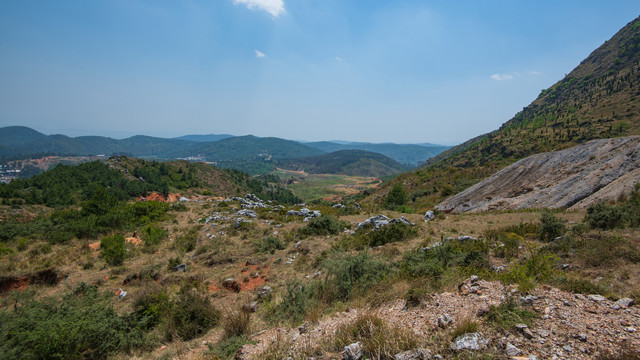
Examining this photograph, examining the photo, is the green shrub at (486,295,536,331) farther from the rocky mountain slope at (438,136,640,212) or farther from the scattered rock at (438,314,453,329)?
the rocky mountain slope at (438,136,640,212)

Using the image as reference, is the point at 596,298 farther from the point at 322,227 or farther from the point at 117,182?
the point at 117,182

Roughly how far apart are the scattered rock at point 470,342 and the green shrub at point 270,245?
9612 mm

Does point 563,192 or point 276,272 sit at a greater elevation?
point 563,192

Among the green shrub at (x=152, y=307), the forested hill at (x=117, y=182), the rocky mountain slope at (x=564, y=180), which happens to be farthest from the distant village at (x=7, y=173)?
the rocky mountain slope at (x=564, y=180)

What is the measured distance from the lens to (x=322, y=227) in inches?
549

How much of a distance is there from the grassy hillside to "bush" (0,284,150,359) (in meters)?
29.0

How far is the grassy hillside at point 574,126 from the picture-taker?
3797 cm

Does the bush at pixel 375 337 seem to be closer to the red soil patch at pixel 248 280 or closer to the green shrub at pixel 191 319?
the green shrub at pixel 191 319

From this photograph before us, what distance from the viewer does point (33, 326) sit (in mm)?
4785

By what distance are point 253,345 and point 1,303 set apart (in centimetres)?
986

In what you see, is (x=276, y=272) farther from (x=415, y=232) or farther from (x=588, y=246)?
(x=588, y=246)

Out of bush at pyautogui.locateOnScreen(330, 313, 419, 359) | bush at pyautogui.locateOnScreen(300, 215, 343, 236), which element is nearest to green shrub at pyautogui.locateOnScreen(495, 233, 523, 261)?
bush at pyautogui.locateOnScreen(330, 313, 419, 359)

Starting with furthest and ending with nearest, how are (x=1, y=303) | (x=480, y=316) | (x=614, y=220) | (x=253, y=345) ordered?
(x=614, y=220)
(x=1, y=303)
(x=253, y=345)
(x=480, y=316)

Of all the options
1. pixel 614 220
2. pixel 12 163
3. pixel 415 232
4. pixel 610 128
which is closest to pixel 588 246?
pixel 614 220
